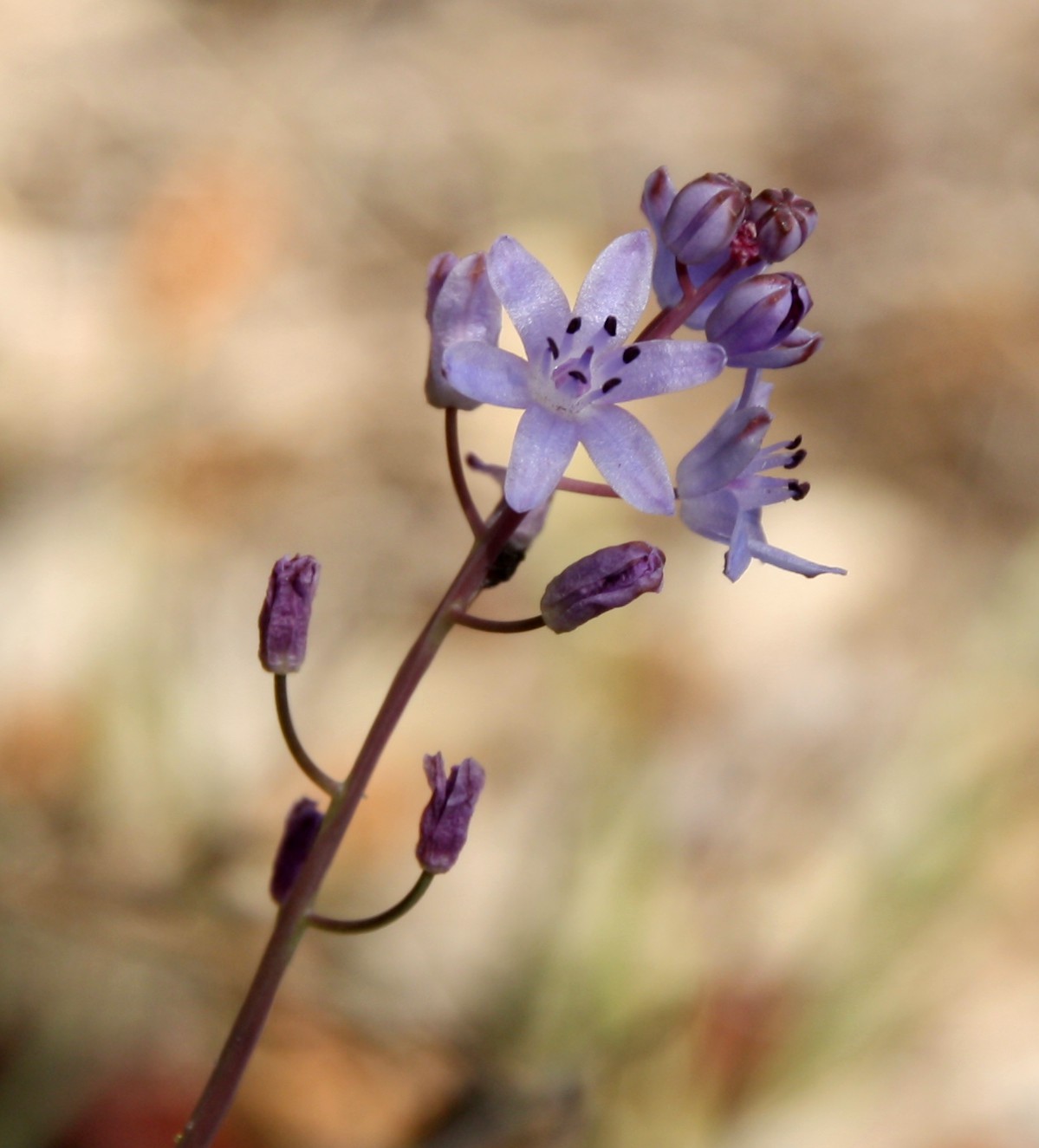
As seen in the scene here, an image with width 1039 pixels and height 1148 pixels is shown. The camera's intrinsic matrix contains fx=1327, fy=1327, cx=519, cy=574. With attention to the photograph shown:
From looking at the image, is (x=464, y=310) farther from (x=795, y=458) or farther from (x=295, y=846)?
(x=295, y=846)

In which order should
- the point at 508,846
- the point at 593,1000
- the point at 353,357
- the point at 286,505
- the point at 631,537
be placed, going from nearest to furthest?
the point at 593,1000 < the point at 508,846 < the point at 631,537 < the point at 286,505 < the point at 353,357

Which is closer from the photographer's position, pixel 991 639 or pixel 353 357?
pixel 991 639

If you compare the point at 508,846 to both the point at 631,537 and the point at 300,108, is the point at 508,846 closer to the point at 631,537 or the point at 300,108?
the point at 631,537

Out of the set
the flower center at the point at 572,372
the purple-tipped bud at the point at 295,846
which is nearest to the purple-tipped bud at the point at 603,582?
the flower center at the point at 572,372

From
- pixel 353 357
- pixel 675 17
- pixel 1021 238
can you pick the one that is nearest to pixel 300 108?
pixel 353 357

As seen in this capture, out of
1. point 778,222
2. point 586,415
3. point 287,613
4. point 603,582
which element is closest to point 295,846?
point 287,613

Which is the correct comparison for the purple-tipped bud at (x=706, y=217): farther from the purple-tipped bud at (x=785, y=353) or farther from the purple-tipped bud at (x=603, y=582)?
the purple-tipped bud at (x=603, y=582)

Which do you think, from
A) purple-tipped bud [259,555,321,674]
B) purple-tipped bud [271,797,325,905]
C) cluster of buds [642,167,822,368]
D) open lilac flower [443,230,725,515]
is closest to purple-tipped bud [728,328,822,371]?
cluster of buds [642,167,822,368]
